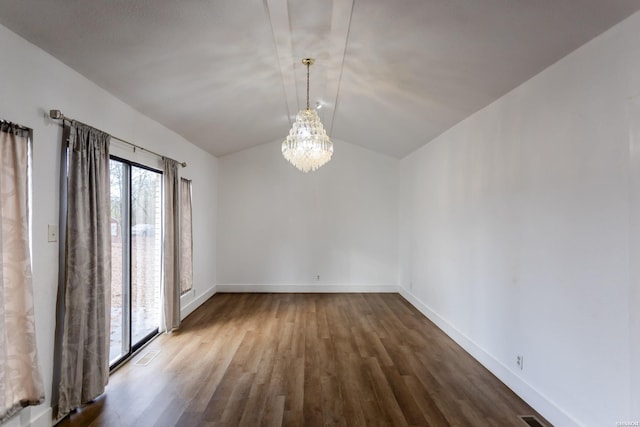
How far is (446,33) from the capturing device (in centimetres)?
213

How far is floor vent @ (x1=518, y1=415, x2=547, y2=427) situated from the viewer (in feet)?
7.04

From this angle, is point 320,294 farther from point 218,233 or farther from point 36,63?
point 36,63

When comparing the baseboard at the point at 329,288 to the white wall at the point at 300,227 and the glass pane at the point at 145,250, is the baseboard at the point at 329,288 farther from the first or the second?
the glass pane at the point at 145,250

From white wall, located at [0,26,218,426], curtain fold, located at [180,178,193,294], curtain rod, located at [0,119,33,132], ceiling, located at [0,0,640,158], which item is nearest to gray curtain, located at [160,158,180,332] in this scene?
curtain fold, located at [180,178,193,294]

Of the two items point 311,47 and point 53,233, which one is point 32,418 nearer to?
point 53,233

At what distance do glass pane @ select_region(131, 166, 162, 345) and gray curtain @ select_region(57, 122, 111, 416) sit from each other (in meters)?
0.81

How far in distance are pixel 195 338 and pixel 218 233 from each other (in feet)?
A: 8.48

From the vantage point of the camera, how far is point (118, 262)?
3.03 meters

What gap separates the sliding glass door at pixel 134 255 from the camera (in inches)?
118

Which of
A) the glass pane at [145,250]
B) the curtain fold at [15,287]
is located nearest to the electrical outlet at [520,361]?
the curtain fold at [15,287]

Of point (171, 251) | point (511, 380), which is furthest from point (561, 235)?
point (171, 251)

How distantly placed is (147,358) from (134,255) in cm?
111

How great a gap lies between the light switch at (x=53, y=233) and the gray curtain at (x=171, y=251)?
161 centimetres

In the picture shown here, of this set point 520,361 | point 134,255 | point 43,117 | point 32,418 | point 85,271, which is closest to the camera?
point 32,418
